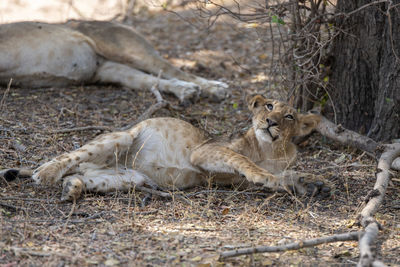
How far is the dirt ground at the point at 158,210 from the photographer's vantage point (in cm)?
320

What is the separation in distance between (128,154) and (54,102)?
70.5 inches

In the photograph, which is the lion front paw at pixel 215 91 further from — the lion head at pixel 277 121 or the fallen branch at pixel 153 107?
the lion head at pixel 277 121

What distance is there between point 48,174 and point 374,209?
7.53ft

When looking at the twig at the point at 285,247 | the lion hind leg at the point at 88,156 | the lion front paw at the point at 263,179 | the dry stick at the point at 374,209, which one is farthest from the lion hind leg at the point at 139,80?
the twig at the point at 285,247

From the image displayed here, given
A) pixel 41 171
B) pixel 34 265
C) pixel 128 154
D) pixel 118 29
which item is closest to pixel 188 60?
pixel 118 29

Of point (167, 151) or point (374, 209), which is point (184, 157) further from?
point (374, 209)

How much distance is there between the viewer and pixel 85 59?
691 centimetres

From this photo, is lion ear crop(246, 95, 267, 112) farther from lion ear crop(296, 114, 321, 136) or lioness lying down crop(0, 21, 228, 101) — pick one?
lioness lying down crop(0, 21, 228, 101)

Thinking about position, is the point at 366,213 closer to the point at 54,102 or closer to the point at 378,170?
the point at 378,170

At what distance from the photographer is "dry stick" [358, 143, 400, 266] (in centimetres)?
282

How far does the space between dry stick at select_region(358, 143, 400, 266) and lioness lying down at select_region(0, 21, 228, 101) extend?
281 cm

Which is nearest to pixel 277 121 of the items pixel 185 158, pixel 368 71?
pixel 185 158

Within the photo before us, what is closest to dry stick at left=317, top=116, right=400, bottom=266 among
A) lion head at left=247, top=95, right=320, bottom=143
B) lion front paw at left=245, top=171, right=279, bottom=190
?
lion head at left=247, top=95, right=320, bottom=143

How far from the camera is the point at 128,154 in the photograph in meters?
4.86
